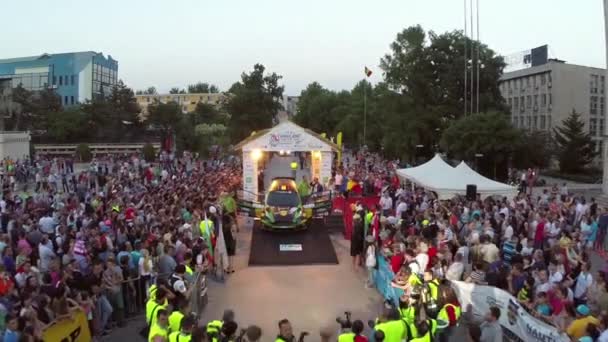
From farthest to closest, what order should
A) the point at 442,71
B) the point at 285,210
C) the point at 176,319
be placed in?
the point at 442,71 → the point at 285,210 → the point at 176,319

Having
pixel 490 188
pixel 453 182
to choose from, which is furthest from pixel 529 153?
pixel 490 188

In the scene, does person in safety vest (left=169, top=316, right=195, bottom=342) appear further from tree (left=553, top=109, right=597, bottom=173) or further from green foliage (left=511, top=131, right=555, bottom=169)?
tree (left=553, top=109, right=597, bottom=173)

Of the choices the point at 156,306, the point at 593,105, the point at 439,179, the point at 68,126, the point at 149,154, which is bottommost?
the point at 156,306

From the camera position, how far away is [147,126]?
227 ft

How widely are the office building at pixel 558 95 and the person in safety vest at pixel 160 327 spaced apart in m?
60.8

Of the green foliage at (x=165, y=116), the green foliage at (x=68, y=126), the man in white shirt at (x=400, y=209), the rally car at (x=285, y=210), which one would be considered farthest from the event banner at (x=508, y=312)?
the green foliage at (x=68, y=126)

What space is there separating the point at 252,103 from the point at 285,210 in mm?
42489

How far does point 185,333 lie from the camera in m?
7.41

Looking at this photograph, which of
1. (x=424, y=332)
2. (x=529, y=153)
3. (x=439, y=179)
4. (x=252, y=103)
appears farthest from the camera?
(x=252, y=103)

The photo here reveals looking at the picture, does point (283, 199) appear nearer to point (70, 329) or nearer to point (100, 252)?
point (100, 252)

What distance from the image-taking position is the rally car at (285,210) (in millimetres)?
21094

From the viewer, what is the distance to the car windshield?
71.2ft

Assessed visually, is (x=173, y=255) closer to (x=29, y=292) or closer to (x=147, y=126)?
(x=29, y=292)

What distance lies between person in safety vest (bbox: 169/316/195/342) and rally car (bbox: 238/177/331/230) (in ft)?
44.3
